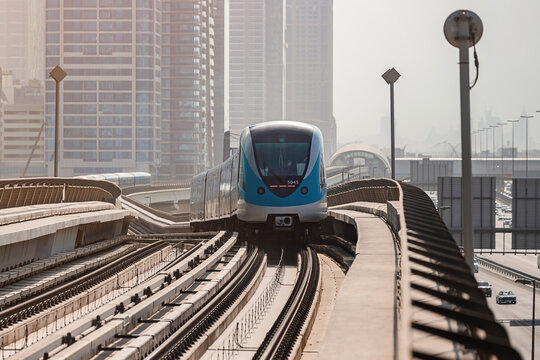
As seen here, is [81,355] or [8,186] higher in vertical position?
[8,186]

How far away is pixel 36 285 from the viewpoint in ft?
71.3

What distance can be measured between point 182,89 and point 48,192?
139456mm

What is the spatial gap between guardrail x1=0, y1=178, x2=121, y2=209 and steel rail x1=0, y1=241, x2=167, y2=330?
4580mm

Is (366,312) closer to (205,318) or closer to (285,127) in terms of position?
(205,318)

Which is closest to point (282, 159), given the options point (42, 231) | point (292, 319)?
point (42, 231)

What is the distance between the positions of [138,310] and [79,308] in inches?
164

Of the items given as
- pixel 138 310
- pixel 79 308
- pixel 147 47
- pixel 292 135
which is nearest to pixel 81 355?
pixel 138 310

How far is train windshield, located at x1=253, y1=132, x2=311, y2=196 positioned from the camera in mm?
27156

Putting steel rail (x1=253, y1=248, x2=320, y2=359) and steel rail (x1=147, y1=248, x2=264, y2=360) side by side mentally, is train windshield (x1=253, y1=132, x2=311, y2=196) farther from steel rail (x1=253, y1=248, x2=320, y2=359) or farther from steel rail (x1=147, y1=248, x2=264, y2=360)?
steel rail (x1=253, y1=248, x2=320, y2=359)

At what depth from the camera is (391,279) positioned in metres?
12.5

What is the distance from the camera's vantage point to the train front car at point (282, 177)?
2719 cm

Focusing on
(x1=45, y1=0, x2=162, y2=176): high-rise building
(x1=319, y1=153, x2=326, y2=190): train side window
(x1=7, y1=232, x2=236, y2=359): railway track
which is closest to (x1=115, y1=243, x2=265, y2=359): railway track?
(x1=7, y1=232, x2=236, y2=359): railway track

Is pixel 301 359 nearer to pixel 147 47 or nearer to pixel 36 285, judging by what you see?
pixel 36 285

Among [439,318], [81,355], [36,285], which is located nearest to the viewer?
[439,318]
